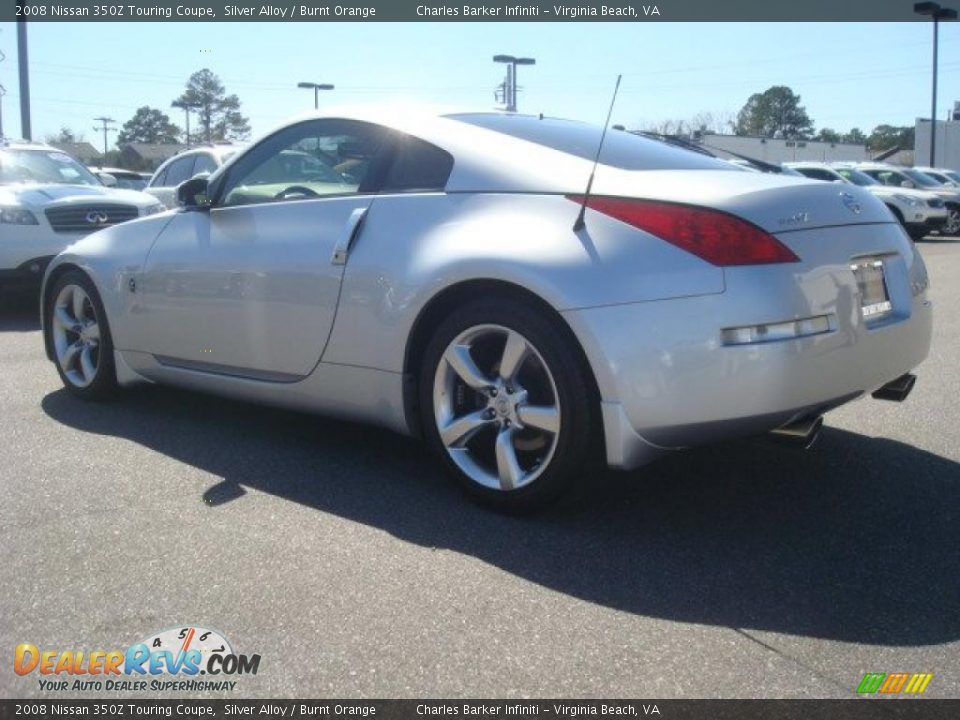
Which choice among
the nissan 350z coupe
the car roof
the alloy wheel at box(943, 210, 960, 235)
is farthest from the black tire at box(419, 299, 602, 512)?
the alloy wheel at box(943, 210, 960, 235)

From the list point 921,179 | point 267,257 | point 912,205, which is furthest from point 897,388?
point 921,179

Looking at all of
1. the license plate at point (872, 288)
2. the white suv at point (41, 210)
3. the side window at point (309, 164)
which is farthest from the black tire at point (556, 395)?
the white suv at point (41, 210)

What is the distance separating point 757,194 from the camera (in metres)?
3.41

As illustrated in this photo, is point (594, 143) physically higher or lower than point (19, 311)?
higher

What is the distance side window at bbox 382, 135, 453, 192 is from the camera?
396 cm

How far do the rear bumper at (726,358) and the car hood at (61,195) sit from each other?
291 inches

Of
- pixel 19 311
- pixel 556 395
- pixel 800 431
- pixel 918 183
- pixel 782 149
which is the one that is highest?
pixel 782 149

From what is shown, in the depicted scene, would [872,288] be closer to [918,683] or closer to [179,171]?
[918,683]

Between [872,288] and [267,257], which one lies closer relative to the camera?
[872,288]

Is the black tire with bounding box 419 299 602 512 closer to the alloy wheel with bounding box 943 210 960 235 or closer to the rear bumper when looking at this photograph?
the rear bumper

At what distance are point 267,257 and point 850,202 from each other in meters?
2.34

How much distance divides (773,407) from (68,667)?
2170 millimetres

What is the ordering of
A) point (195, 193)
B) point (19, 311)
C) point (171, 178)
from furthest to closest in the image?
1. point (171, 178)
2. point (19, 311)
3. point (195, 193)

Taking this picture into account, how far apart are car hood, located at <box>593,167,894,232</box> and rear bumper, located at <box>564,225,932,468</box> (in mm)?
95
